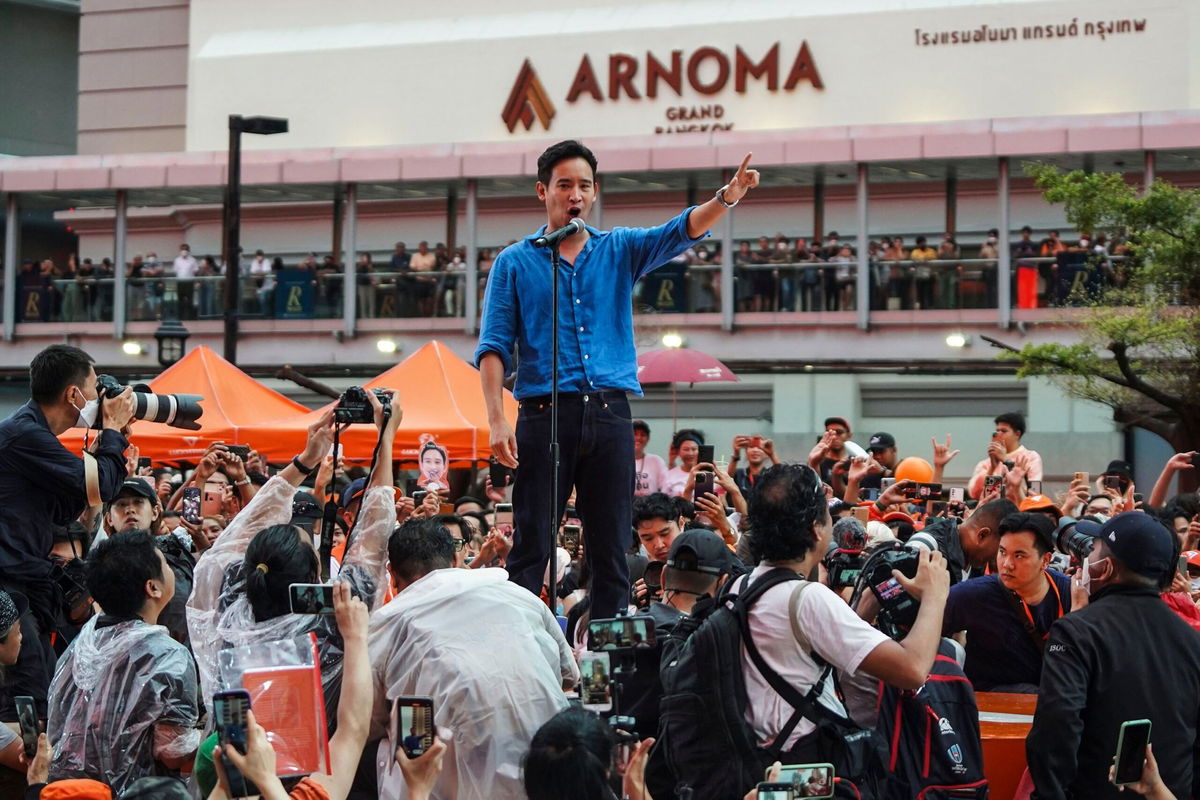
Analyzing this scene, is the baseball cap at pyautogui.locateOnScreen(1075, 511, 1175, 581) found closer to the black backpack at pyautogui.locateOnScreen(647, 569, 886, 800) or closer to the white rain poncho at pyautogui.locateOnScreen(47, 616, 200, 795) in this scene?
the black backpack at pyautogui.locateOnScreen(647, 569, 886, 800)

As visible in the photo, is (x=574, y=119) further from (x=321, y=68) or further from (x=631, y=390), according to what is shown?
(x=631, y=390)

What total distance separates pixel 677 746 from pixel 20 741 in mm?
2352

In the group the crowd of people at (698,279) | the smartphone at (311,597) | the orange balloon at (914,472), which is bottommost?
the smartphone at (311,597)

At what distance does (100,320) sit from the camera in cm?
2878

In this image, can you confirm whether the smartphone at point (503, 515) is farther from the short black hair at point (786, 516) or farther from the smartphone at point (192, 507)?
the short black hair at point (786, 516)

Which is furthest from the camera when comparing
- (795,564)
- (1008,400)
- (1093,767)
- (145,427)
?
(1008,400)

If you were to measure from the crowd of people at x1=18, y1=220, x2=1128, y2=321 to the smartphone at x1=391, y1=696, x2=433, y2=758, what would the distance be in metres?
18.3

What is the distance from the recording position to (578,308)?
6121 millimetres

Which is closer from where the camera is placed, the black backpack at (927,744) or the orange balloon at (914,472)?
the black backpack at (927,744)

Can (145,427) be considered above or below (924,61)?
below

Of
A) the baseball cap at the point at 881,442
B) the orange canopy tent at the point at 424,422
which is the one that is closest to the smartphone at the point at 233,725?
the baseball cap at the point at 881,442

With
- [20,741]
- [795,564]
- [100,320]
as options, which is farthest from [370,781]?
[100,320]

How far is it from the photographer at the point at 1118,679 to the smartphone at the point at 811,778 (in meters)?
1.46

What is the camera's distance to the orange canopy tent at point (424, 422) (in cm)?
1417
